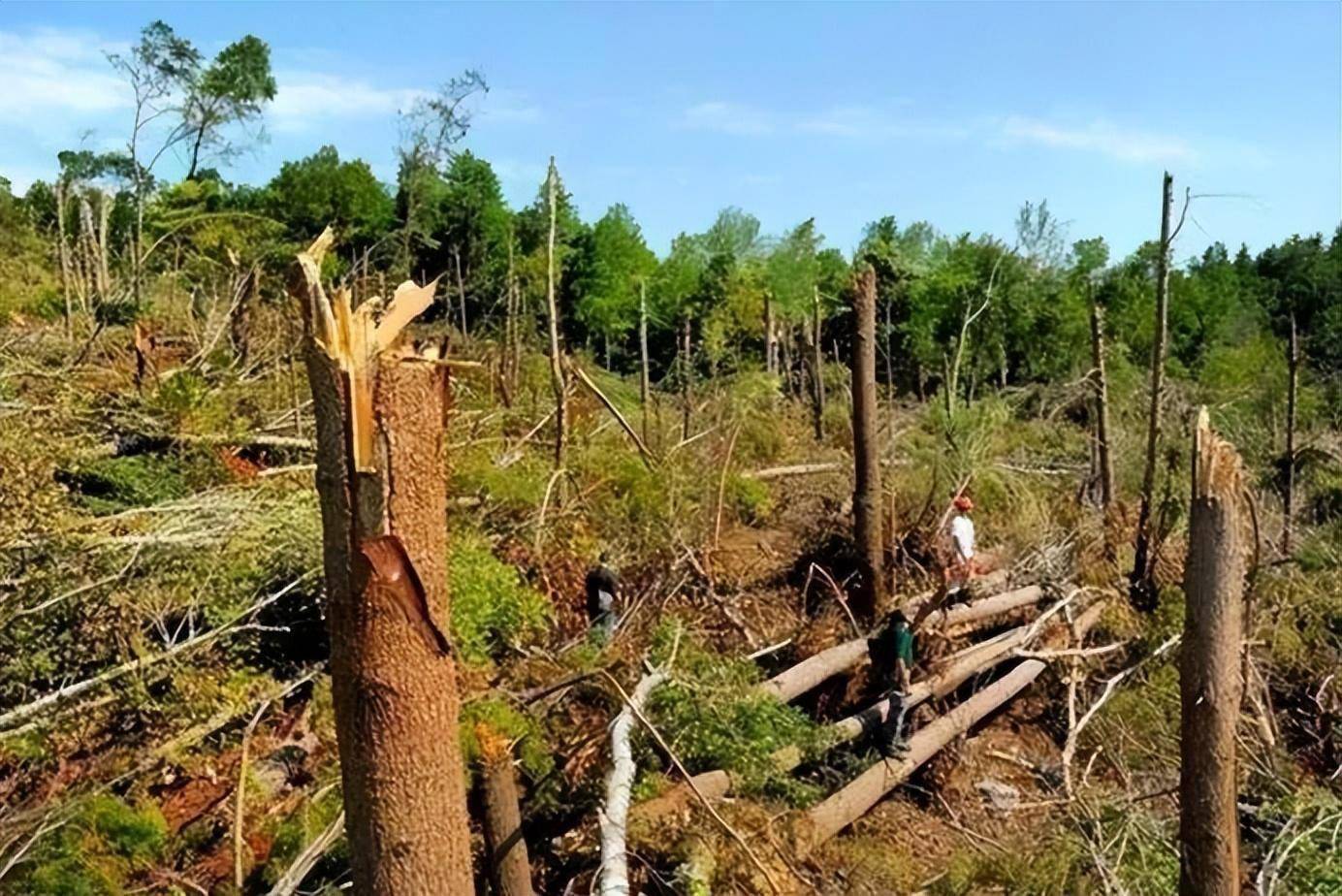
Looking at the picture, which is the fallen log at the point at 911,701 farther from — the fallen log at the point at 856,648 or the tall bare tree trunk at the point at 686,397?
the tall bare tree trunk at the point at 686,397

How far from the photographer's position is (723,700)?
6980mm

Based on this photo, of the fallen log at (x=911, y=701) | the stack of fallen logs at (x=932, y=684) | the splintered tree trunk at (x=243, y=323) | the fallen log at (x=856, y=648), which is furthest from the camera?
the splintered tree trunk at (x=243, y=323)

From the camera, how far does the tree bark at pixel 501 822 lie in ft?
15.8

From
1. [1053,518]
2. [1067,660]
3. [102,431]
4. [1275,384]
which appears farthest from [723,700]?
[1275,384]

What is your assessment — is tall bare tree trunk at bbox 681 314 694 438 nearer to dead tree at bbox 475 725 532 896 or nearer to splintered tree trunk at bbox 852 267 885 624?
splintered tree trunk at bbox 852 267 885 624

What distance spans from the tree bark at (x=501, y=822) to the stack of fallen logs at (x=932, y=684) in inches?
46.5

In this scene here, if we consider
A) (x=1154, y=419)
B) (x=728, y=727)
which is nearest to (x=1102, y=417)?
(x=1154, y=419)

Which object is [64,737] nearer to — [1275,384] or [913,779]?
[913,779]

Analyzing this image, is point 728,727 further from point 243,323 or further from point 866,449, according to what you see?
point 243,323

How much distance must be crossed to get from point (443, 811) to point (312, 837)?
2940 millimetres

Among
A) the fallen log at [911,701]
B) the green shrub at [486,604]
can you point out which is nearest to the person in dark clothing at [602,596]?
the green shrub at [486,604]

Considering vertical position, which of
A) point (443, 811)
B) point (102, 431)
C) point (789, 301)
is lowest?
point (443, 811)

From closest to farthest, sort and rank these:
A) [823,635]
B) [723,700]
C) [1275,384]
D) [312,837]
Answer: [312,837] < [723,700] < [823,635] < [1275,384]

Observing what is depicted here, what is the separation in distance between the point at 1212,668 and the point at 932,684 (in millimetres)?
4162
